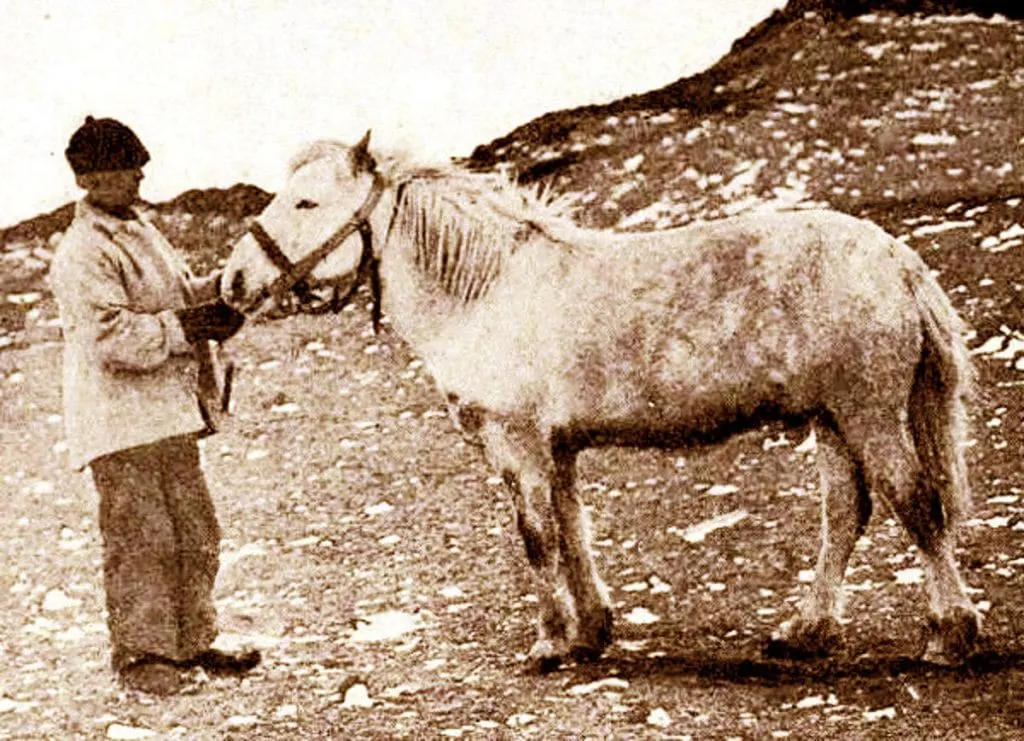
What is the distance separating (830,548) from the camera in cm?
224

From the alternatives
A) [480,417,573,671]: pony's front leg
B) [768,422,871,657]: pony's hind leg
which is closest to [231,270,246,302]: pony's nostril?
→ [480,417,573,671]: pony's front leg

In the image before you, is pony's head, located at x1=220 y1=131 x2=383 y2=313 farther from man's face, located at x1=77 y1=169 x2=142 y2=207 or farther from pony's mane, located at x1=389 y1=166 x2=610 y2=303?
man's face, located at x1=77 y1=169 x2=142 y2=207

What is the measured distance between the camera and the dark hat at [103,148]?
233 centimetres

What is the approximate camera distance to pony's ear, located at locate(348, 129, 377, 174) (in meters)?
2.23

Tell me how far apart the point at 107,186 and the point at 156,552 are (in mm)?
558

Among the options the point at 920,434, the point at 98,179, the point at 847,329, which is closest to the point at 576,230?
the point at 847,329

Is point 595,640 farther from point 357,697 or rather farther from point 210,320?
point 210,320

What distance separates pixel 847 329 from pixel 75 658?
50.1 inches

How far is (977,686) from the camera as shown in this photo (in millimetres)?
2027

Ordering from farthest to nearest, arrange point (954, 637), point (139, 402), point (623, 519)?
1. point (623, 519)
2. point (139, 402)
3. point (954, 637)

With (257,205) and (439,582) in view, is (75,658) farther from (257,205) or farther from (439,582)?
(257,205)

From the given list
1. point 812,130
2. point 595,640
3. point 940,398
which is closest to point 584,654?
point 595,640

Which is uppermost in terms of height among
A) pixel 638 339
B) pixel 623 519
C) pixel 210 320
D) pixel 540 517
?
pixel 210 320

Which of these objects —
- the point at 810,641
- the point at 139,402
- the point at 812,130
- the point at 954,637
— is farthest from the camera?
the point at 812,130
